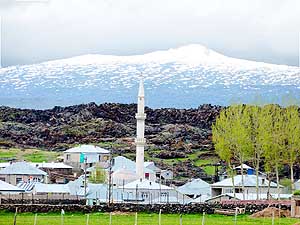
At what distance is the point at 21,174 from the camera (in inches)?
4200

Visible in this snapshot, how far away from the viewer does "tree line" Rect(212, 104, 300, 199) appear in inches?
3519

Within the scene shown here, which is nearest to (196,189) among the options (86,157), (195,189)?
(195,189)

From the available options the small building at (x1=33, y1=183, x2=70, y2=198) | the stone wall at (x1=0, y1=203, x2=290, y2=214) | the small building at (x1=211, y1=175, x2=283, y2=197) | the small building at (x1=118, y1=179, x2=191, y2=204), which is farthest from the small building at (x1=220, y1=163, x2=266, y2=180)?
the stone wall at (x1=0, y1=203, x2=290, y2=214)

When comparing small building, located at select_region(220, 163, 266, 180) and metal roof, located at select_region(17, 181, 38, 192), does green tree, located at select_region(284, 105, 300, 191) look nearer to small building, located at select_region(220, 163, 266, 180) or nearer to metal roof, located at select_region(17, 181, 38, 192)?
metal roof, located at select_region(17, 181, 38, 192)

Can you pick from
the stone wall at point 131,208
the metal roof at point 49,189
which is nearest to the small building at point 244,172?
the metal roof at point 49,189

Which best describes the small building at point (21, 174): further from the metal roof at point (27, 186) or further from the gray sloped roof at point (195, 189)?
the gray sloped roof at point (195, 189)

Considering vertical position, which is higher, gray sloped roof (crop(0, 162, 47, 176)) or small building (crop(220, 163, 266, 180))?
small building (crop(220, 163, 266, 180))

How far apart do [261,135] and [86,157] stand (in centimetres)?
4454

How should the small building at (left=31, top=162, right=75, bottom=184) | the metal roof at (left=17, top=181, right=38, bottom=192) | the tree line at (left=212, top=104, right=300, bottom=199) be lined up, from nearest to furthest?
the tree line at (left=212, top=104, right=300, bottom=199) → the metal roof at (left=17, top=181, right=38, bottom=192) → the small building at (left=31, top=162, right=75, bottom=184)

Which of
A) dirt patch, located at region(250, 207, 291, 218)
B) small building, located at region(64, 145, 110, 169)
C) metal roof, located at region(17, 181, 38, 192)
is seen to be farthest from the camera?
small building, located at region(64, 145, 110, 169)

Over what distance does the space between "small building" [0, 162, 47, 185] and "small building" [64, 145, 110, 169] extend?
1939cm

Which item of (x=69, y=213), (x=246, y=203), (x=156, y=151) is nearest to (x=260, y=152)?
(x=246, y=203)

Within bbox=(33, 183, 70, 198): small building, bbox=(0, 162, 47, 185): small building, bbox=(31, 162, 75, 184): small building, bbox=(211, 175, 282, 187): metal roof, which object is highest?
bbox=(31, 162, 75, 184): small building

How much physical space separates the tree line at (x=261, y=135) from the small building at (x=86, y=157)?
3689cm
